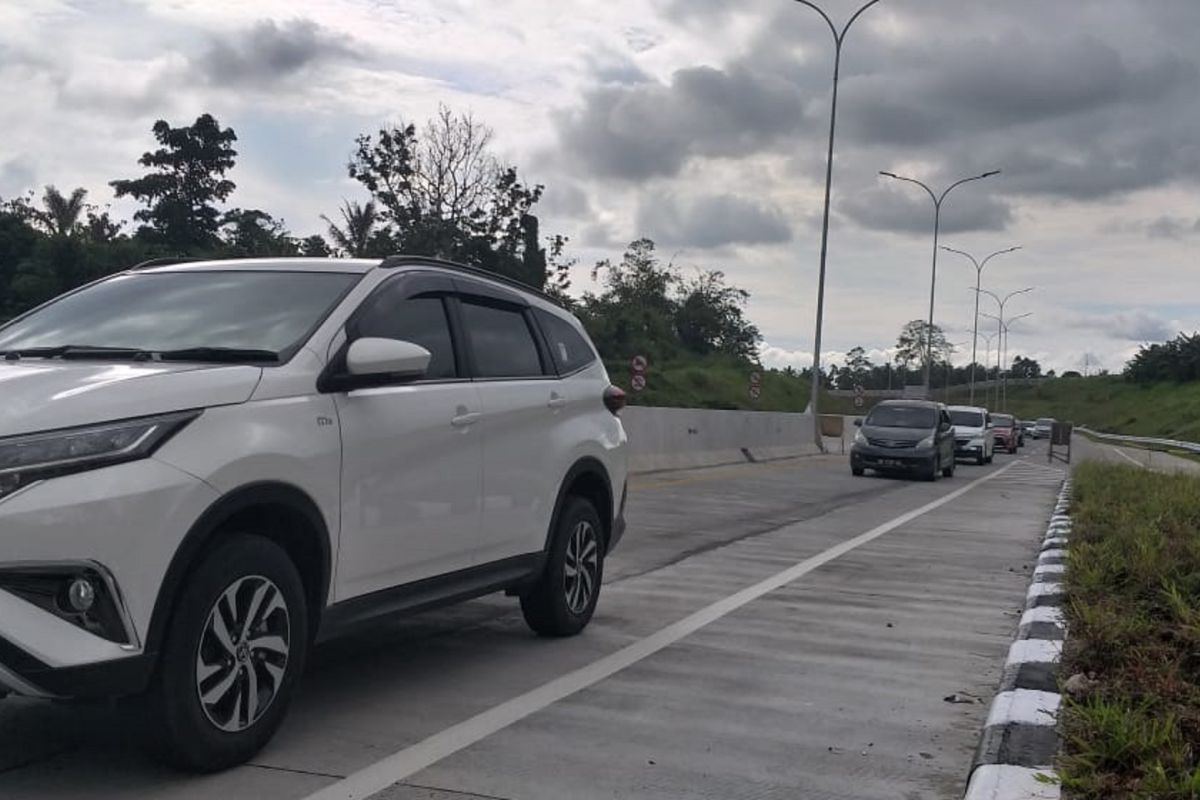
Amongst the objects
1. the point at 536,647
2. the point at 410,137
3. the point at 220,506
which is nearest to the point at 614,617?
the point at 536,647

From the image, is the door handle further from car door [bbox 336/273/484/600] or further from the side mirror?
the side mirror

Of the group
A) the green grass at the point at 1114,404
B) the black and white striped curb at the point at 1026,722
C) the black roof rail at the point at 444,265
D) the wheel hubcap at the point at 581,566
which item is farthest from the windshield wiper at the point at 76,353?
the green grass at the point at 1114,404

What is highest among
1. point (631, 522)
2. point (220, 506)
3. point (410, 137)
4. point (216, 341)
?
point (410, 137)

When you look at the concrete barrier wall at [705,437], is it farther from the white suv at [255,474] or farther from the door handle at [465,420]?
the door handle at [465,420]

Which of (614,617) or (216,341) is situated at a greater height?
(216,341)

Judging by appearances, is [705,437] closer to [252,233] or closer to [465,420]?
[465,420]

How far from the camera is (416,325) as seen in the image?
18.2ft

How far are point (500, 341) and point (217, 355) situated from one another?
191cm

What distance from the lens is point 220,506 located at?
13.2 feet

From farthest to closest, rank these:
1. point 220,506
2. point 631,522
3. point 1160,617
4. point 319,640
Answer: point 631,522
point 1160,617
point 319,640
point 220,506

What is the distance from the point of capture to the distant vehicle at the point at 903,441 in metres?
24.0

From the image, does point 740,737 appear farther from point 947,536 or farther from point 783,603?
point 947,536

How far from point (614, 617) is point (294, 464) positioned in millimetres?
3577

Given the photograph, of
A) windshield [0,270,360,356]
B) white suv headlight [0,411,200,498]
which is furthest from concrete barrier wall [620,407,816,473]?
white suv headlight [0,411,200,498]
